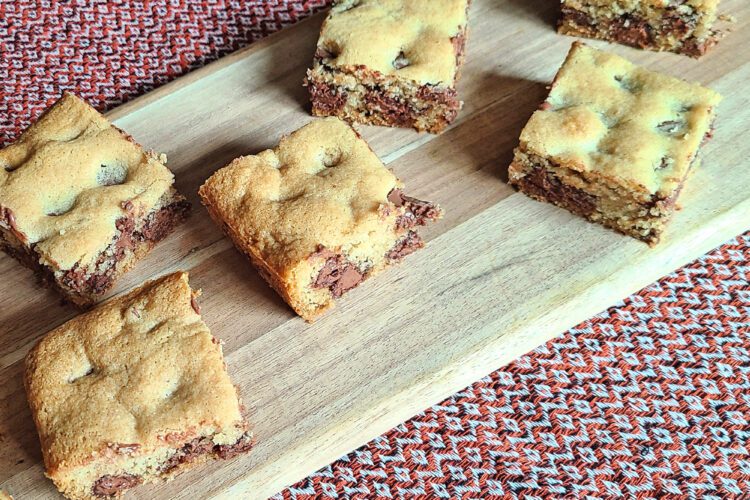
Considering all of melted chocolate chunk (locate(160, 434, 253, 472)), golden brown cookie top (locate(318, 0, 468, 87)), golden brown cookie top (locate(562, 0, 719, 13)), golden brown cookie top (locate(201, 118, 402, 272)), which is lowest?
melted chocolate chunk (locate(160, 434, 253, 472))

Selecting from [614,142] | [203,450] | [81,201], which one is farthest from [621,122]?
[81,201]

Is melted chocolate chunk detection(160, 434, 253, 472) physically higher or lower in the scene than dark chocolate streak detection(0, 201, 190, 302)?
lower

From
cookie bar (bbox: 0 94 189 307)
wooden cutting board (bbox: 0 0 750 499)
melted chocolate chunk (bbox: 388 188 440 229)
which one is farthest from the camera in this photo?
melted chocolate chunk (bbox: 388 188 440 229)

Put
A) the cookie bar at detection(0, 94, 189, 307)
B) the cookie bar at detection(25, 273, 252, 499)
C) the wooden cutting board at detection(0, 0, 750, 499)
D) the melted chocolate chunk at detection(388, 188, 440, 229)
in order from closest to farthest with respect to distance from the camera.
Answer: the cookie bar at detection(25, 273, 252, 499) < the wooden cutting board at detection(0, 0, 750, 499) < the cookie bar at detection(0, 94, 189, 307) < the melted chocolate chunk at detection(388, 188, 440, 229)

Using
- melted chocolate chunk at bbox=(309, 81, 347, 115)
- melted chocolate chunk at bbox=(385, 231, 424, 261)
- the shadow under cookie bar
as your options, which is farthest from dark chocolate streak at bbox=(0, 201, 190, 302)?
melted chocolate chunk at bbox=(385, 231, 424, 261)

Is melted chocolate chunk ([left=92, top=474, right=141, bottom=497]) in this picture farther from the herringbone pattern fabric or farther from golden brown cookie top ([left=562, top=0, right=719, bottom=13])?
golden brown cookie top ([left=562, top=0, right=719, bottom=13])

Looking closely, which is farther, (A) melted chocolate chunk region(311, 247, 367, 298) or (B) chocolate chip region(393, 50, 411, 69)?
(B) chocolate chip region(393, 50, 411, 69)

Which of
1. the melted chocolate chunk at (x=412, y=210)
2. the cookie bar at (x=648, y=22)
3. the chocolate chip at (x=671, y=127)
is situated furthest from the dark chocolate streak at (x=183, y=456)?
the cookie bar at (x=648, y=22)
